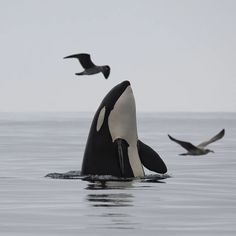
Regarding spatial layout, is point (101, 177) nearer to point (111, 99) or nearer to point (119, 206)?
point (111, 99)

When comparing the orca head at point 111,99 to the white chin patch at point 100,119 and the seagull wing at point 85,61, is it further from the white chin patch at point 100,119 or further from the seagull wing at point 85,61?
the seagull wing at point 85,61

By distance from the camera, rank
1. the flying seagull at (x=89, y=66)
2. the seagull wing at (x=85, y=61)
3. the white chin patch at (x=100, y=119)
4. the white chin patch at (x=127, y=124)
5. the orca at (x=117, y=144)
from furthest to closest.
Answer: the white chin patch at (x=127, y=124) → the white chin patch at (x=100, y=119) → the orca at (x=117, y=144) → the seagull wing at (x=85, y=61) → the flying seagull at (x=89, y=66)

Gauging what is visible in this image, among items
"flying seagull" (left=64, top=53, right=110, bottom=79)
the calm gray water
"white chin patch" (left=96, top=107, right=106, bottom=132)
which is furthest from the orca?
"flying seagull" (left=64, top=53, right=110, bottom=79)

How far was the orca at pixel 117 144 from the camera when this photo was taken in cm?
2505

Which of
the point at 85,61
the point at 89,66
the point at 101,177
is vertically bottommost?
the point at 101,177

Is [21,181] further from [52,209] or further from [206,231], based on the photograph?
[206,231]

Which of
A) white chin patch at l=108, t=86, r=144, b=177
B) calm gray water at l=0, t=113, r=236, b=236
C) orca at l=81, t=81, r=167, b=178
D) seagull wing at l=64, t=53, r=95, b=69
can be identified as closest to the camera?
calm gray water at l=0, t=113, r=236, b=236

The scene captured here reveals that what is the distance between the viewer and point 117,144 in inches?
990

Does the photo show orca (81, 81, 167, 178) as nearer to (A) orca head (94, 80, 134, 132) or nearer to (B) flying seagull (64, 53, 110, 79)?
(A) orca head (94, 80, 134, 132)

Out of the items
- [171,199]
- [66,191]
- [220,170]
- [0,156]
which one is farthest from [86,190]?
[0,156]

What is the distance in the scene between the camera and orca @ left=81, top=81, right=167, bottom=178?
25.0 m

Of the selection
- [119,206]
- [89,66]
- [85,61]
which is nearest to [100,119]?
[89,66]

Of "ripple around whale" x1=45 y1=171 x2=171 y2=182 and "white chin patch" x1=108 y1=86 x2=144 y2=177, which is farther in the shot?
"white chin patch" x1=108 y1=86 x2=144 y2=177

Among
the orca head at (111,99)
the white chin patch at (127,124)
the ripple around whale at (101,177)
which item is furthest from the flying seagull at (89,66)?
the ripple around whale at (101,177)
